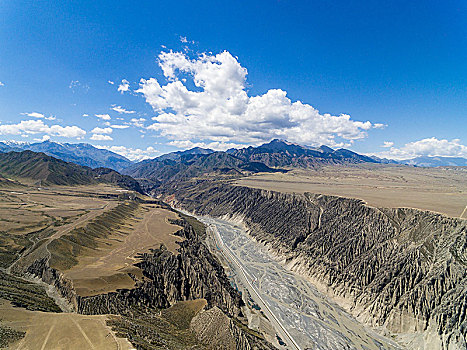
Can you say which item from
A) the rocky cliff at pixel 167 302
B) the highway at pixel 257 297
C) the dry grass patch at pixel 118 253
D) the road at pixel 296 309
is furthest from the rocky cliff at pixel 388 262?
the dry grass patch at pixel 118 253

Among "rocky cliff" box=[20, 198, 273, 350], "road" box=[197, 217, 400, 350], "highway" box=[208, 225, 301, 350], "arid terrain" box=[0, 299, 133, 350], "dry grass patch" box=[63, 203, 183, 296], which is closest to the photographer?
"arid terrain" box=[0, 299, 133, 350]

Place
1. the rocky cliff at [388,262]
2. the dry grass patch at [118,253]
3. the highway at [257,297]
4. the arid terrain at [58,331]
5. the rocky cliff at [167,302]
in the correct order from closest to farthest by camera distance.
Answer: the arid terrain at [58,331] < the rocky cliff at [167,302] < the rocky cliff at [388,262] < the dry grass patch at [118,253] < the highway at [257,297]

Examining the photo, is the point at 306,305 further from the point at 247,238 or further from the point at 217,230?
the point at 217,230

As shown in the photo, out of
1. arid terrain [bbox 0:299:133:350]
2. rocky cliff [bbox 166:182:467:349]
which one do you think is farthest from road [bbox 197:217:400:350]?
arid terrain [bbox 0:299:133:350]

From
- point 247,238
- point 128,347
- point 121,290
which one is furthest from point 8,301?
point 247,238

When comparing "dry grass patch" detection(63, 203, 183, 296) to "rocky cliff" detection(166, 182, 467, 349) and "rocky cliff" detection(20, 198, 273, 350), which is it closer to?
"rocky cliff" detection(20, 198, 273, 350)

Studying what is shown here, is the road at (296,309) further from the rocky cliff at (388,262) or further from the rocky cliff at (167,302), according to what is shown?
the rocky cliff at (167,302)

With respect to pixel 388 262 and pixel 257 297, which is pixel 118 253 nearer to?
pixel 257 297

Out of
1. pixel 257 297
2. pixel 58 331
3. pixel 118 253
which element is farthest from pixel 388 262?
pixel 118 253
